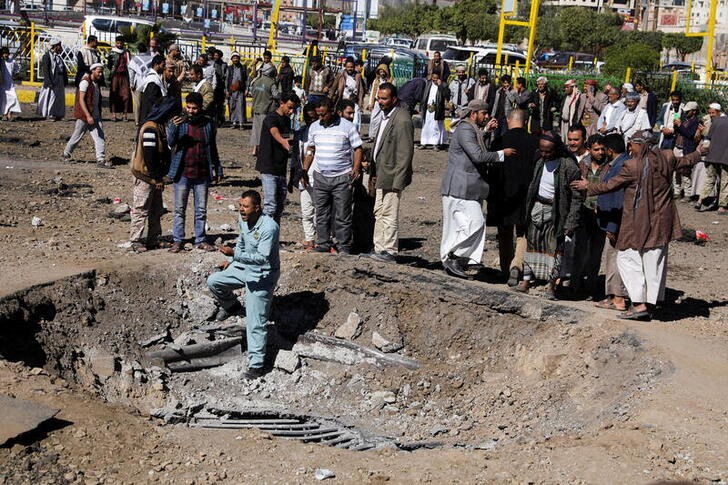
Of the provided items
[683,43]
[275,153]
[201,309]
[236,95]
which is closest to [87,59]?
[236,95]

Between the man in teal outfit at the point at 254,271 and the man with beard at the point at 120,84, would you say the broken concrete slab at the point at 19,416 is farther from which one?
the man with beard at the point at 120,84

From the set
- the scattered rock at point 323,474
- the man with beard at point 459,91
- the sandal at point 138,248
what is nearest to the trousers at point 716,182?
the man with beard at point 459,91

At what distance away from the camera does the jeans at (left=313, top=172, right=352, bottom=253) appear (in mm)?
9852

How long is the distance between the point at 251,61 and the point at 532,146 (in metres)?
18.3

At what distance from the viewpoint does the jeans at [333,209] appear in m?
9.85

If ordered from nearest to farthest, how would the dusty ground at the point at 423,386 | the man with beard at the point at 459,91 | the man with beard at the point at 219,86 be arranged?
1. the dusty ground at the point at 423,386
2. the man with beard at the point at 219,86
3. the man with beard at the point at 459,91

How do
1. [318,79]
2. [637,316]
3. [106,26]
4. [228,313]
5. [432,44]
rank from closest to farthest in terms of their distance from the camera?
1. [637,316]
2. [228,313]
3. [318,79]
4. [106,26]
5. [432,44]

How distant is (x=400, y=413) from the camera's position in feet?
27.3

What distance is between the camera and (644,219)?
8445 mm

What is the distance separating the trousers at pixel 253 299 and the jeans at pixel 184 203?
4.18 ft

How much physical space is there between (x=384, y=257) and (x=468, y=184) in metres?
1.20

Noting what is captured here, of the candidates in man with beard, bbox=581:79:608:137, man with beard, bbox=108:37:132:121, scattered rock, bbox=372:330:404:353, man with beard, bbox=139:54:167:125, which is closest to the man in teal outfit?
scattered rock, bbox=372:330:404:353

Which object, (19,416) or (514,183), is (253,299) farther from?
(514,183)

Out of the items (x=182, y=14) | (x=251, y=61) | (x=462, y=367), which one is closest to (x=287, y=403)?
(x=462, y=367)
